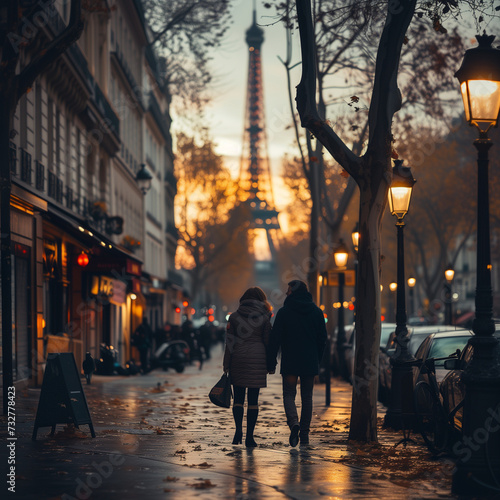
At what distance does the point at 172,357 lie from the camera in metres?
33.8

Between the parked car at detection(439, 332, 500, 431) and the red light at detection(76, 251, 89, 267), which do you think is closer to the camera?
the parked car at detection(439, 332, 500, 431)

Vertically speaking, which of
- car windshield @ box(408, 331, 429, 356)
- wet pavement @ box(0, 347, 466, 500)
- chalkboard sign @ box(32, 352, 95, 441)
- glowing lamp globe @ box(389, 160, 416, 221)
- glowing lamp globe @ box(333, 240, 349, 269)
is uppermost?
glowing lamp globe @ box(389, 160, 416, 221)

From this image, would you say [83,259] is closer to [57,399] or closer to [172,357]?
[172,357]

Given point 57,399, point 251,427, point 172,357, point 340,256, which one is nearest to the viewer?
point 251,427

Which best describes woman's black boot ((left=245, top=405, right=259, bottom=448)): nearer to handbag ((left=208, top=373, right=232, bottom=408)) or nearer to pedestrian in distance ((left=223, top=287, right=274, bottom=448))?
pedestrian in distance ((left=223, top=287, right=274, bottom=448))

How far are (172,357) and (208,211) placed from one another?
32.2m

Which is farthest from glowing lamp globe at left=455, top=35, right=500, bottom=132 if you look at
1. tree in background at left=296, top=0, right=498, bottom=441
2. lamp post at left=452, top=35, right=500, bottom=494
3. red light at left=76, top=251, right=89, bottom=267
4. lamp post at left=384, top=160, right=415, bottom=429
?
red light at left=76, top=251, right=89, bottom=267

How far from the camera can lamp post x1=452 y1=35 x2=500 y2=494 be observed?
8.44 metres

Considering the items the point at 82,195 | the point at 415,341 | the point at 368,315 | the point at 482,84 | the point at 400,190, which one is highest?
the point at 82,195

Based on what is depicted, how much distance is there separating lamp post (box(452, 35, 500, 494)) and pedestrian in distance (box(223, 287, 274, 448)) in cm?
308

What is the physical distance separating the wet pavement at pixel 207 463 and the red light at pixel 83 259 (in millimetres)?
11241

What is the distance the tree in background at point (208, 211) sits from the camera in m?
63.0

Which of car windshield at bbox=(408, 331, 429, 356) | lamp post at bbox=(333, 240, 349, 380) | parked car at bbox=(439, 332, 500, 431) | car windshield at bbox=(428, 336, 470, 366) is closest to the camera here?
parked car at bbox=(439, 332, 500, 431)

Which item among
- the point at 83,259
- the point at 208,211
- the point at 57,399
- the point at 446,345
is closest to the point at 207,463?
the point at 57,399
